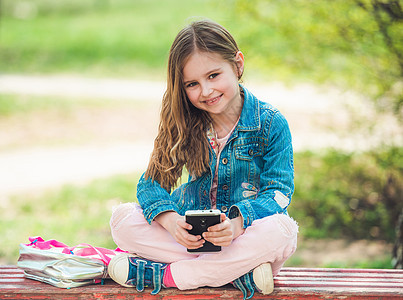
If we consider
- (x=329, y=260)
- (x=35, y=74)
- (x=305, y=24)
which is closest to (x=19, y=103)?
(x=35, y=74)

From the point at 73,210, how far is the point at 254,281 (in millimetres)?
3566

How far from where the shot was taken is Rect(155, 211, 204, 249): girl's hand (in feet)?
8.02

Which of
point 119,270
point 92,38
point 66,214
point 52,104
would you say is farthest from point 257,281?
point 92,38

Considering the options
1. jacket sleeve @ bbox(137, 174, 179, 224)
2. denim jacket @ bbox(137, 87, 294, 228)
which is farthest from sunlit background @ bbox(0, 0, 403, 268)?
jacket sleeve @ bbox(137, 174, 179, 224)

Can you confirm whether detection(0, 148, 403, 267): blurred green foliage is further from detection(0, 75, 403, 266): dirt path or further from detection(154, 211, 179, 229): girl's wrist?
detection(154, 211, 179, 229): girl's wrist

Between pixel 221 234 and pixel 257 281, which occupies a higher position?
pixel 221 234

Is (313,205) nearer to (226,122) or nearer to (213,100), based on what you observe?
(226,122)

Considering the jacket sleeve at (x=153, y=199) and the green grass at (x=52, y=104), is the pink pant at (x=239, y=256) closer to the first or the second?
the jacket sleeve at (x=153, y=199)

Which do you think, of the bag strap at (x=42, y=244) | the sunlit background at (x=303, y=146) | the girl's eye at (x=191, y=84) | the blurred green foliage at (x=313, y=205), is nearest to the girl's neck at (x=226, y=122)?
the girl's eye at (x=191, y=84)

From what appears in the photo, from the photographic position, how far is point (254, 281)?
8.05 feet

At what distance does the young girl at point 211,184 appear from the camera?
248 centimetres

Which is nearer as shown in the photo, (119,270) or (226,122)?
(119,270)

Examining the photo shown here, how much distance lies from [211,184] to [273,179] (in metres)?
0.33

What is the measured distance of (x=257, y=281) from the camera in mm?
2441
